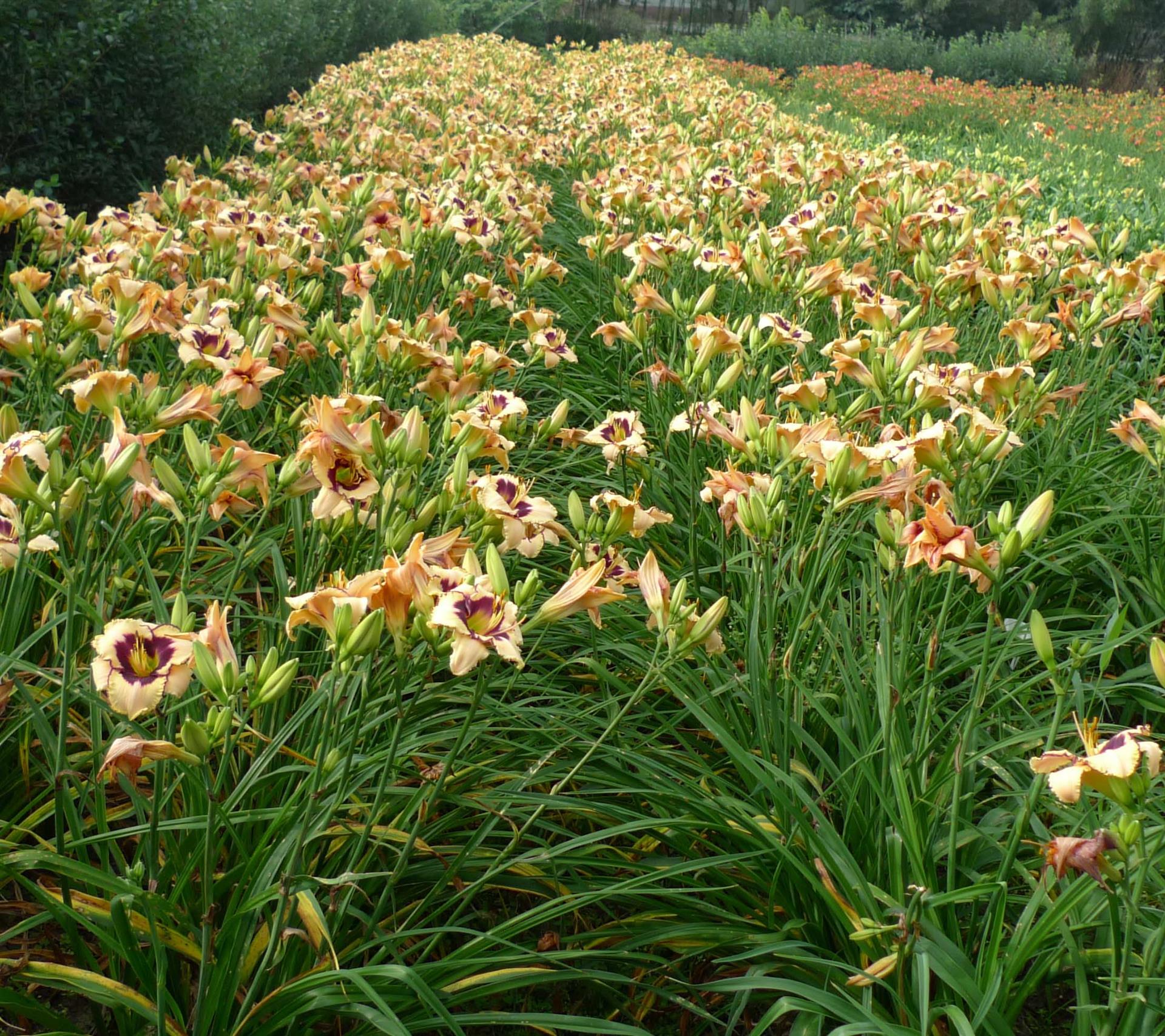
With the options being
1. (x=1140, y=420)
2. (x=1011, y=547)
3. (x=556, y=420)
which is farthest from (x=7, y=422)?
(x=1140, y=420)

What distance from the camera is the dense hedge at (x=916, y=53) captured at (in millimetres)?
22641

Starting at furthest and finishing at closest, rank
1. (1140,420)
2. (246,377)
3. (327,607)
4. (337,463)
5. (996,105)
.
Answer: (996,105) < (1140,420) < (246,377) < (337,463) < (327,607)

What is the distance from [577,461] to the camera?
312cm

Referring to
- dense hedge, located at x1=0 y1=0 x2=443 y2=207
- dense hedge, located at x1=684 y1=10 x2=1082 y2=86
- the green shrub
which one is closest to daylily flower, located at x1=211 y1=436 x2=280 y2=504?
dense hedge, located at x1=0 y1=0 x2=443 y2=207

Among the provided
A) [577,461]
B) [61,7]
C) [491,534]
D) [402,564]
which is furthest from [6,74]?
[402,564]

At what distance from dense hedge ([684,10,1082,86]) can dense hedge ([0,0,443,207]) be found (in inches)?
687

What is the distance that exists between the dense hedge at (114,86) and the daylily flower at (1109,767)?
4896mm

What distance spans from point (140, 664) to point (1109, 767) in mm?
1184

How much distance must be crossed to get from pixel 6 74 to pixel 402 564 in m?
5.28

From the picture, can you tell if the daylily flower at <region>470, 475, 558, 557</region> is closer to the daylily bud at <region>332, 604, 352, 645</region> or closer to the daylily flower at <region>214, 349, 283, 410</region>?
the daylily bud at <region>332, 604, 352, 645</region>

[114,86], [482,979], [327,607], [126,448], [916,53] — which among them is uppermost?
[114,86]

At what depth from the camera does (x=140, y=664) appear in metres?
1.25

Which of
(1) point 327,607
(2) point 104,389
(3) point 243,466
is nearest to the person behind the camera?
(1) point 327,607

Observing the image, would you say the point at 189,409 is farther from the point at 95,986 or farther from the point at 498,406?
the point at 95,986
